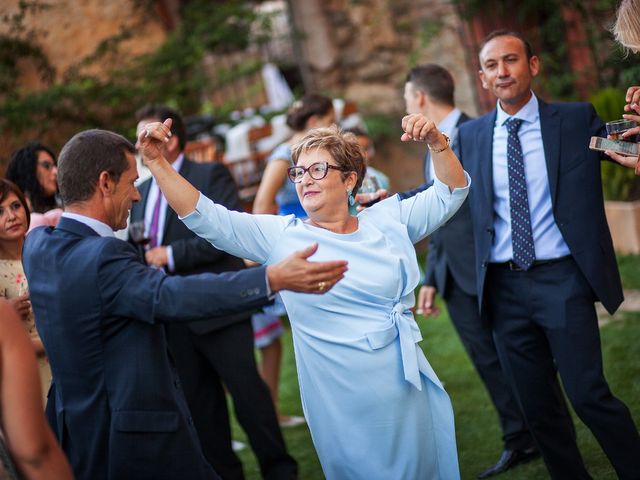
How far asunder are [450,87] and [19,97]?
23.6 feet

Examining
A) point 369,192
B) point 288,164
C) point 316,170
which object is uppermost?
point 316,170

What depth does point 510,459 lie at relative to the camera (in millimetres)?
4777

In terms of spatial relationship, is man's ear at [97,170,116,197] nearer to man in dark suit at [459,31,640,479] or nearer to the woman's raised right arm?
the woman's raised right arm

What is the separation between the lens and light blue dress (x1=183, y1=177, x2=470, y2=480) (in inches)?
125

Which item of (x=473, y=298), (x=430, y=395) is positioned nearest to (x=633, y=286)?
(x=473, y=298)

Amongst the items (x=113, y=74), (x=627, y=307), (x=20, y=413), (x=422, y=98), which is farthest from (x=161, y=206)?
(x=113, y=74)

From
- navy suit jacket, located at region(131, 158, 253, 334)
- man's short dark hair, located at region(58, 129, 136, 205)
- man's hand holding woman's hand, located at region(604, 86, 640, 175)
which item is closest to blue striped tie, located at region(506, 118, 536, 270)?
man's hand holding woman's hand, located at region(604, 86, 640, 175)

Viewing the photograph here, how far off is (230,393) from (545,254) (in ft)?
6.13

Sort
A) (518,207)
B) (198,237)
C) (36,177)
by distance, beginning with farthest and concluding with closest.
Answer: (198,237)
(36,177)
(518,207)

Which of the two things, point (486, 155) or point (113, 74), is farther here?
point (113, 74)

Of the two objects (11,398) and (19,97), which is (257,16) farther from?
(11,398)

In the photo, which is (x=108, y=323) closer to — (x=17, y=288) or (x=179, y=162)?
Result: (x=17, y=288)

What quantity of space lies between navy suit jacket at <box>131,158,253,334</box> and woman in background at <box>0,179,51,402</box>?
877mm

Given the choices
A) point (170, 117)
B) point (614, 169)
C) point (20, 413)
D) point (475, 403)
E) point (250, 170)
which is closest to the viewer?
point (20, 413)
